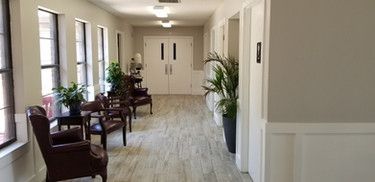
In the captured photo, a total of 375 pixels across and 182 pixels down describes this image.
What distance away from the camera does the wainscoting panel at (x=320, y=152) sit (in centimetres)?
298

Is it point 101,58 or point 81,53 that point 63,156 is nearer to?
point 81,53

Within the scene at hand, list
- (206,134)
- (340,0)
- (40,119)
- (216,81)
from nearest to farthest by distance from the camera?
(340,0)
(40,119)
(216,81)
(206,134)

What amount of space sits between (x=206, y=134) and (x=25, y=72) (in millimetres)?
3381

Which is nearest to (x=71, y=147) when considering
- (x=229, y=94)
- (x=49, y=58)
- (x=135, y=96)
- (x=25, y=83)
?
(x=25, y=83)

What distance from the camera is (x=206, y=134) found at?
241 inches

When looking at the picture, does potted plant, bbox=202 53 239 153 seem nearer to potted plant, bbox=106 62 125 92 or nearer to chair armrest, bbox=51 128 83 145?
chair armrest, bbox=51 128 83 145

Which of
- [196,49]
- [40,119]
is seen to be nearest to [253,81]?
[40,119]

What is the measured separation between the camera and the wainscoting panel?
2977mm

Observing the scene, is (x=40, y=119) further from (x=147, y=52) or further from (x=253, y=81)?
(x=147, y=52)

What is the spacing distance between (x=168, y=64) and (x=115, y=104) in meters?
5.61

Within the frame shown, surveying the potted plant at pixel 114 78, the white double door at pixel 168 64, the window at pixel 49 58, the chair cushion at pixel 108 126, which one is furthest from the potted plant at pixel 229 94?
the white double door at pixel 168 64

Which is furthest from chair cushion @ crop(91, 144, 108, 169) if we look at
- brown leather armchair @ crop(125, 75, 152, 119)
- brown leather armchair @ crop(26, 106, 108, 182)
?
brown leather armchair @ crop(125, 75, 152, 119)

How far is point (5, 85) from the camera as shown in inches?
135

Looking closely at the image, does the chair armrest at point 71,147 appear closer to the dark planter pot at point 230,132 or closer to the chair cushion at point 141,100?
the dark planter pot at point 230,132
